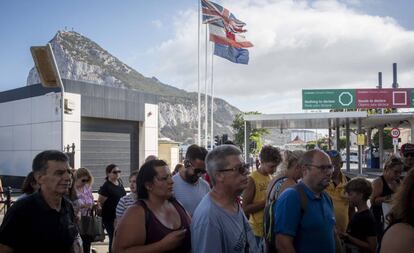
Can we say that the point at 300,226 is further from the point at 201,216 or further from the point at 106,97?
the point at 106,97

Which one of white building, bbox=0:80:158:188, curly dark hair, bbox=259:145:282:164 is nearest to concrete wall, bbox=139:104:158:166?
white building, bbox=0:80:158:188

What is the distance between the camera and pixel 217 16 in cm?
2094

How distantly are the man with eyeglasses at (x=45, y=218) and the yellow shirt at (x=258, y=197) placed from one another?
230cm

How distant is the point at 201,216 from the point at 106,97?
19.9 m

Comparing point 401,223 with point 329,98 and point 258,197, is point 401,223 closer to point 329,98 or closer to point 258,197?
point 258,197

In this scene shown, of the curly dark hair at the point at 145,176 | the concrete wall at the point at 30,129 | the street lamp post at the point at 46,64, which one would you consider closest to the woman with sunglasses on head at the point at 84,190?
the street lamp post at the point at 46,64

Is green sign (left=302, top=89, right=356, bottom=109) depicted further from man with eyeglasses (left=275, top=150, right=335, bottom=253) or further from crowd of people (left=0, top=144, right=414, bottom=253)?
man with eyeglasses (left=275, top=150, right=335, bottom=253)

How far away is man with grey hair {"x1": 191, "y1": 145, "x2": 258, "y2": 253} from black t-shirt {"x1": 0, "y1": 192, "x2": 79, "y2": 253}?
112cm

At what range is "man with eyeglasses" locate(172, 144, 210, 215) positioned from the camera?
4.80 m

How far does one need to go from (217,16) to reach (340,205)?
16910mm

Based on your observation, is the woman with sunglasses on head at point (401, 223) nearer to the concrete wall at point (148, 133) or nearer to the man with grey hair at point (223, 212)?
the man with grey hair at point (223, 212)

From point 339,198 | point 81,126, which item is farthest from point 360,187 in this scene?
point 81,126

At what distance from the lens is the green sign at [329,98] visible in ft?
122

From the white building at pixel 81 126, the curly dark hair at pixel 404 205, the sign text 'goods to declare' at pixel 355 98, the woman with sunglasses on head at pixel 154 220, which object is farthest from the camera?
the sign text 'goods to declare' at pixel 355 98
